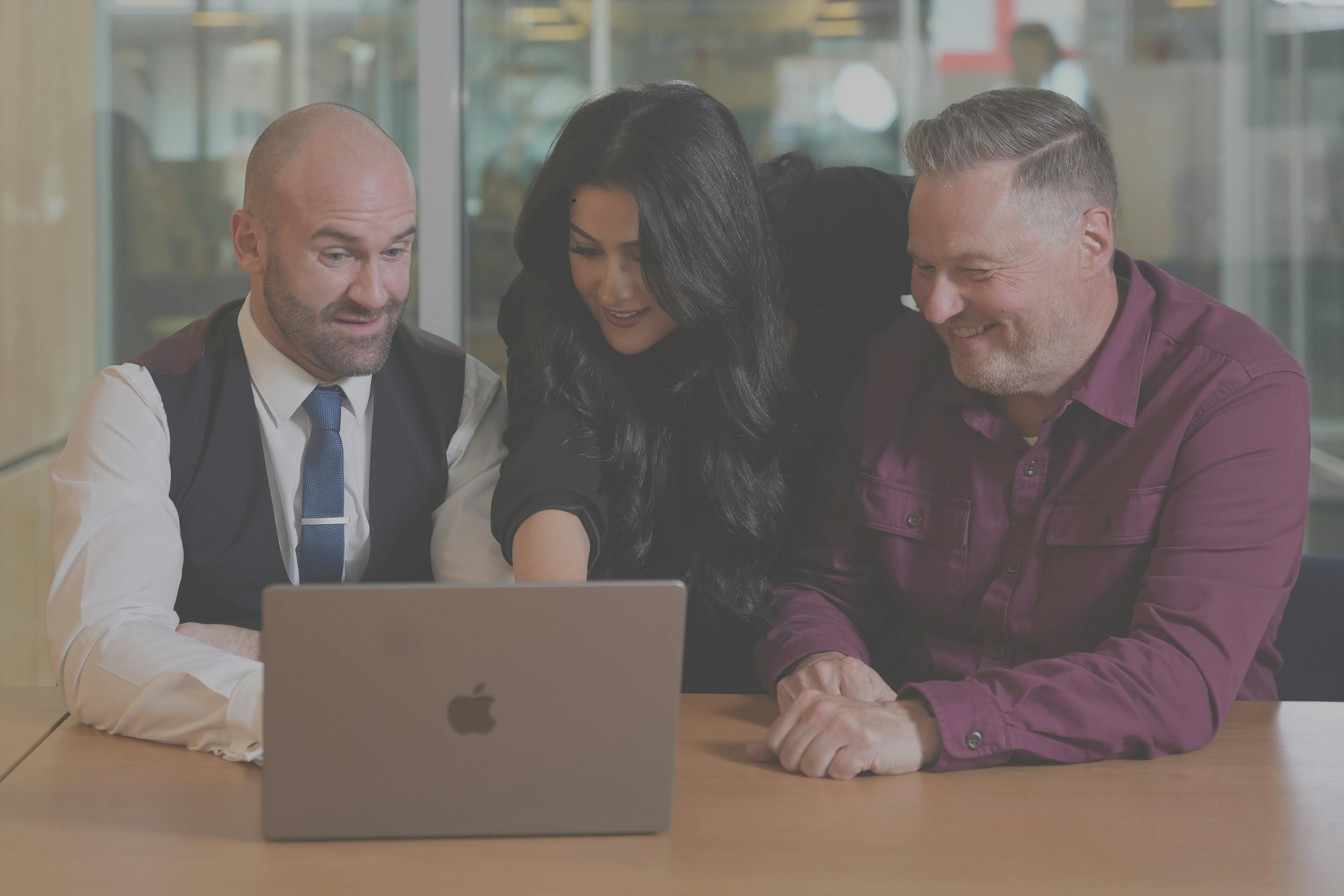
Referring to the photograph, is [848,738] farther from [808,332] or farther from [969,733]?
[808,332]

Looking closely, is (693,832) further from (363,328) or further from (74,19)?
(74,19)

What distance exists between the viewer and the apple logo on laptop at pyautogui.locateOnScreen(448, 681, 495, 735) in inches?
40.3

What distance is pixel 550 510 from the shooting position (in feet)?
5.53

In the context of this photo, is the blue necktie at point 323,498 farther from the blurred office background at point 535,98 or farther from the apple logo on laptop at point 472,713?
the blurred office background at point 535,98

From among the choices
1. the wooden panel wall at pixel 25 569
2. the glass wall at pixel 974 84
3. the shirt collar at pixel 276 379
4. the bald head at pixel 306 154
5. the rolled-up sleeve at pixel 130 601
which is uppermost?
the glass wall at pixel 974 84

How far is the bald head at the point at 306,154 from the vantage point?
5.95ft

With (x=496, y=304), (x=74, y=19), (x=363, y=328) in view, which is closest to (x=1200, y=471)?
(x=363, y=328)

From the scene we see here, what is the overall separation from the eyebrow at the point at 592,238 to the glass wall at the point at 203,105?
57.0 inches

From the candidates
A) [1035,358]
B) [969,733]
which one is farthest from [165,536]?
[1035,358]

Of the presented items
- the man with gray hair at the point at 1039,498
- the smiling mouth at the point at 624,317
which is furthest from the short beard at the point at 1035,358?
the smiling mouth at the point at 624,317

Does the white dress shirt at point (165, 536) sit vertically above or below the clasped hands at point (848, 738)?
above

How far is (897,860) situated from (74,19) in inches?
116

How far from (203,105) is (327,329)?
1640 mm

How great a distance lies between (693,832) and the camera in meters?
→ 1.11
